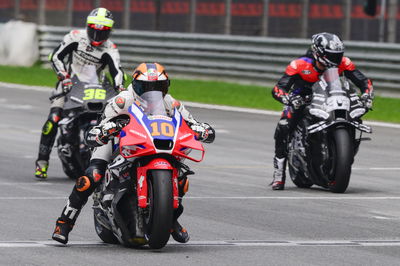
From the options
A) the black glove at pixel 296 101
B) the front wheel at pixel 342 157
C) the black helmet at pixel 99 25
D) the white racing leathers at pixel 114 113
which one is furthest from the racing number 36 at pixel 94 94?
the white racing leathers at pixel 114 113

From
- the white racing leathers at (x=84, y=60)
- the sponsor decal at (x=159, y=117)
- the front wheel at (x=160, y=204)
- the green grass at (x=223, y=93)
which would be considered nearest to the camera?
the front wheel at (x=160, y=204)

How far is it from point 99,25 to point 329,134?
3.03m

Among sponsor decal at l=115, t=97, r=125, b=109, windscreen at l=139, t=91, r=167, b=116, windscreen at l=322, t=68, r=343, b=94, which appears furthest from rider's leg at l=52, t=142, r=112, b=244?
windscreen at l=322, t=68, r=343, b=94

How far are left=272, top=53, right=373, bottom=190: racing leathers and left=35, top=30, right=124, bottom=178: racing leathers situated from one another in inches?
77.8

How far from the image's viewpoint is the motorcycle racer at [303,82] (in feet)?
45.5

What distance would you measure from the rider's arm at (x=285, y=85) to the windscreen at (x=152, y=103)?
4.54 metres

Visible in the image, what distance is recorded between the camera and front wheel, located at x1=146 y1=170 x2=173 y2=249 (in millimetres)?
8992

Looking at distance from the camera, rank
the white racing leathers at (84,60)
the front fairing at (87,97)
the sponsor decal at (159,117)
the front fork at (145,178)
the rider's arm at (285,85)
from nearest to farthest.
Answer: the front fork at (145,178) < the sponsor decal at (159,117) < the rider's arm at (285,85) < the front fairing at (87,97) < the white racing leathers at (84,60)

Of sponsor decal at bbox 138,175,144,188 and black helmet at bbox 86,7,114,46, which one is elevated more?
black helmet at bbox 86,7,114,46

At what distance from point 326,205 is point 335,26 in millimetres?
14283

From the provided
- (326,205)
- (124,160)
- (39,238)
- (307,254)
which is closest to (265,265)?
(307,254)

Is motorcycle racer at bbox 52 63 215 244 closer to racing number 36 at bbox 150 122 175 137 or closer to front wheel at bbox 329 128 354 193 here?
racing number 36 at bbox 150 122 175 137

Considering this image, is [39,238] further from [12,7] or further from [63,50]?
[12,7]

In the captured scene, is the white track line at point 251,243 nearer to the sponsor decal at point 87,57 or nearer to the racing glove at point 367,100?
the racing glove at point 367,100
